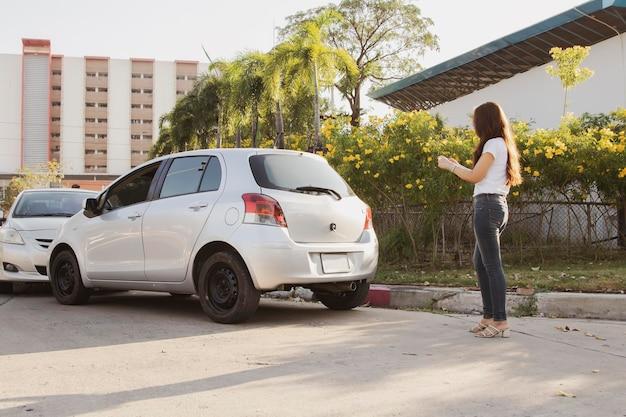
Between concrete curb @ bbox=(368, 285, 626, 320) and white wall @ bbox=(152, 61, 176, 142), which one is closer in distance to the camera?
concrete curb @ bbox=(368, 285, 626, 320)

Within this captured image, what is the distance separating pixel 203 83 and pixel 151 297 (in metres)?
37.4

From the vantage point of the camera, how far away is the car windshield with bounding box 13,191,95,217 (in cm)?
946

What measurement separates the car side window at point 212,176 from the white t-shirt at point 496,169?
7.97 feet

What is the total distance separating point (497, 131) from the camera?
213 inches

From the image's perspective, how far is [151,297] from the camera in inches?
345

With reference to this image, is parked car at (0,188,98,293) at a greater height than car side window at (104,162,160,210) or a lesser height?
lesser

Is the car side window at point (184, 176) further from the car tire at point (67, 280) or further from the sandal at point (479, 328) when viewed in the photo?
the sandal at point (479, 328)

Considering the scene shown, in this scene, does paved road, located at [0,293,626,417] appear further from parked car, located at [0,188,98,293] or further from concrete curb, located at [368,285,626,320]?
parked car, located at [0,188,98,293]

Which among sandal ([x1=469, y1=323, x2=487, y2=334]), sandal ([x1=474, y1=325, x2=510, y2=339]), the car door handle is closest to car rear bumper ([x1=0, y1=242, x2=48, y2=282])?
the car door handle

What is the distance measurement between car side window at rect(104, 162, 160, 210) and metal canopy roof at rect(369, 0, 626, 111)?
2004 centimetres

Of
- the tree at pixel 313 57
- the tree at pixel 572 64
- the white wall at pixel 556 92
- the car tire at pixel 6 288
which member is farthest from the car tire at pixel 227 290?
the tree at pixel 313 57

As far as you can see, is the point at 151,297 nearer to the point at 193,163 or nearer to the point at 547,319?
the point at 193,163

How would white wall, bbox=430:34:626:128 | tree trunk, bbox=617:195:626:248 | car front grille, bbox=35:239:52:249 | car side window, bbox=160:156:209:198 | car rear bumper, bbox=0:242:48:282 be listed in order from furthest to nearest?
white wall, bbox=430:34:626:128, tree trunk, bbox=617:195:626:248, car front grille, bbox=35:239:52:249, car rear bumper, bbox=0:242:48:282, car side window, bbox=160:156:209:198

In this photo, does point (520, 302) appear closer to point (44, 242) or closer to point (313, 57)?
point (44, 242)
